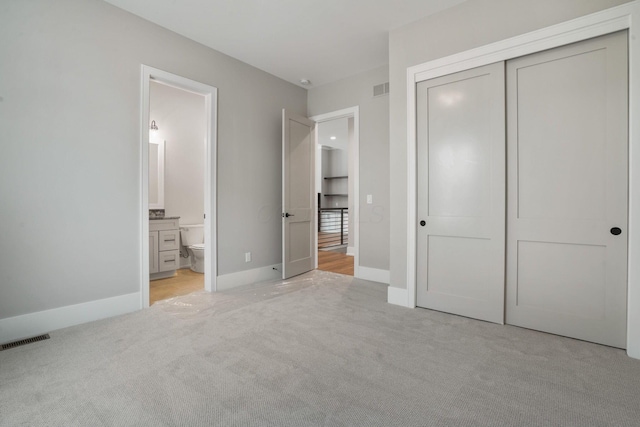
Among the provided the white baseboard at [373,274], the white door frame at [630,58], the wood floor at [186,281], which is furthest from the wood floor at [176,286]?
the white door frame at [630,58]

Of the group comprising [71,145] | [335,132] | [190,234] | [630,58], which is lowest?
[190,234]

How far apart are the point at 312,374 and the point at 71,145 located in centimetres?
264

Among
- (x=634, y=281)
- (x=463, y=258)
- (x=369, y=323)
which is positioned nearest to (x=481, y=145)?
(x=463, y=258)

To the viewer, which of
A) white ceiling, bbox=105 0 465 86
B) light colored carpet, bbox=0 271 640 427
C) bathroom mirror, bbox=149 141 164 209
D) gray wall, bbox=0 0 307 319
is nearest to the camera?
light colored carpet, bbox=0 271 640 427

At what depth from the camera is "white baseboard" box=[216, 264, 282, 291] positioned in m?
3.68

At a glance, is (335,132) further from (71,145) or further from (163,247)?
(71,145)

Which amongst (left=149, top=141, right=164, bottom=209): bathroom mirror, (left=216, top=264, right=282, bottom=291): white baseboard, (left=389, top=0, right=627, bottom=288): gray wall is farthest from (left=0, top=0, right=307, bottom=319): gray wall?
(left=389, top=0, right=627, bottom=288): gray wall

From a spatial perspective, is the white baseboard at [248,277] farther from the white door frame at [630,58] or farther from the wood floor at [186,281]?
the white door frame at [630,58]

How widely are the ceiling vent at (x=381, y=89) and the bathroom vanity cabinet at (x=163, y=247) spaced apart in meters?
3.28

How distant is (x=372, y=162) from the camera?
13.8 ft

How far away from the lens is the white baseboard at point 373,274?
4.08 meters

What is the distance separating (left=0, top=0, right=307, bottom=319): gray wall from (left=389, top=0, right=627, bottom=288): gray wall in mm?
2241

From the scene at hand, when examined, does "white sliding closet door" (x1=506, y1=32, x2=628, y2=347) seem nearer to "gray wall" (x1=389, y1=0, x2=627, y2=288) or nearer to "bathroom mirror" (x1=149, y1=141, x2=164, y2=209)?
"gray wall" (x1=389, y1=0, x2=627, y2=288)

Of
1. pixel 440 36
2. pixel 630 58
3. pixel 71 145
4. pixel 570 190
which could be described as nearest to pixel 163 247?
pixel 71 145
